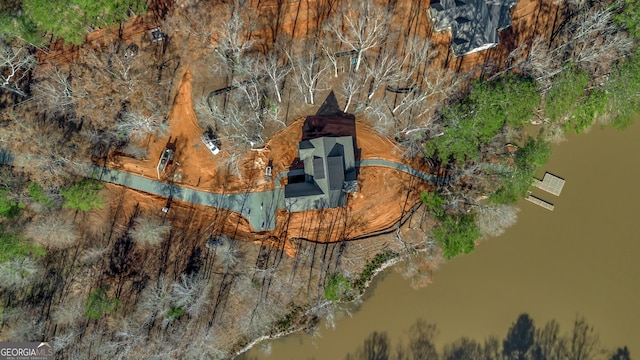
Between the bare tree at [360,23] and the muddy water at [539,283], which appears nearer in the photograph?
the bare tree at [360,23]

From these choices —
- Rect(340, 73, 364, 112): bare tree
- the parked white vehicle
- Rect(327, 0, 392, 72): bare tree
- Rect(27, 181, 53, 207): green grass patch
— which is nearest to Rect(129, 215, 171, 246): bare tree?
Rect(27, 181, 53, 207): green grass patch

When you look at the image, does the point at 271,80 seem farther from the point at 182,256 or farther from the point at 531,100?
the point at 531,100

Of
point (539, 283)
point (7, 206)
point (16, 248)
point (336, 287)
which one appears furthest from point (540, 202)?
point (7, 206)

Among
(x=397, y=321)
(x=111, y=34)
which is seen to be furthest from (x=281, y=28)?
(x=397, y=321)

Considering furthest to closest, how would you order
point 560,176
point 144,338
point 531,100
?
point 560,176 → point 144,338 → point 531,100

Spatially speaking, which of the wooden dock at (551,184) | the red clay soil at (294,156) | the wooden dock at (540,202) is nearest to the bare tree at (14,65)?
the red clay soil at (294,156)

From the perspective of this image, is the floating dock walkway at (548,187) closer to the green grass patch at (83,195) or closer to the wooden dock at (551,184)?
the wooden dock at (551,184)

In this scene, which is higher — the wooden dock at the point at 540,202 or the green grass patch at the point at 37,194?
the wooden dock at the point at 540,202
